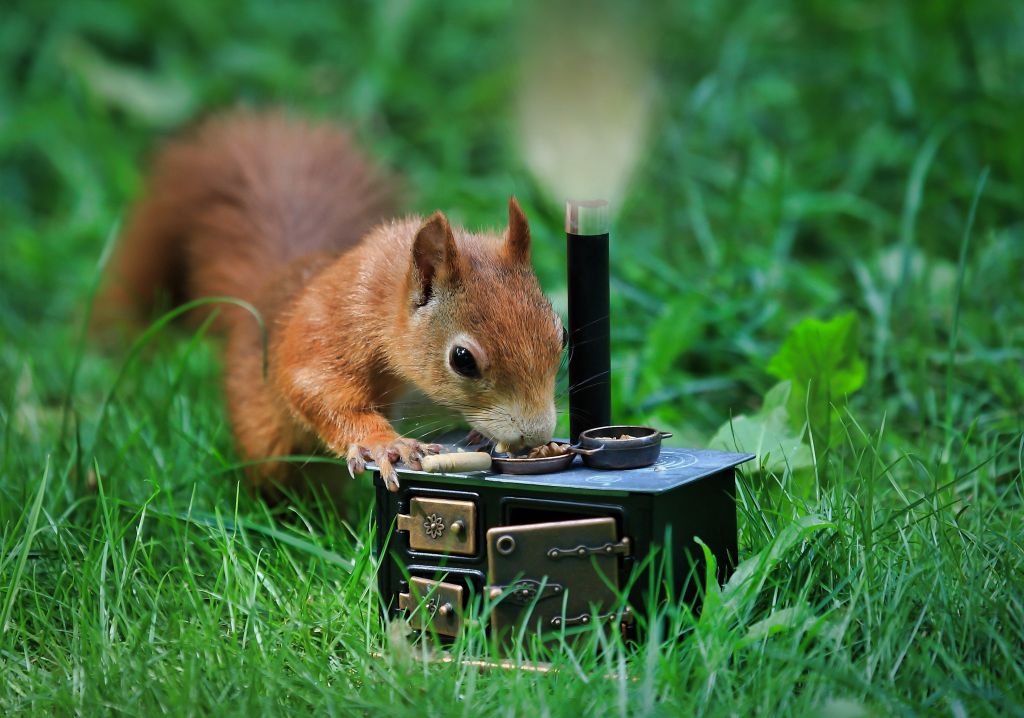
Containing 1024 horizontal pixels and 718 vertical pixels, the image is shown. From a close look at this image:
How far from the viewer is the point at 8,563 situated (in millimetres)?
1703

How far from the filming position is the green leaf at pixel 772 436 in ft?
6.09

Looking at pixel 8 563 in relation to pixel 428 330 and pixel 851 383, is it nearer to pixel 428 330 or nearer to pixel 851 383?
pixel 428 330

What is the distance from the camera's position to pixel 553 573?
1.53 metres

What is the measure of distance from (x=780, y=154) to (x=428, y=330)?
192 centimetres

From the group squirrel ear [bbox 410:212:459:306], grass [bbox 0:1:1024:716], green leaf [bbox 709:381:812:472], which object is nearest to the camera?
grass [bbox 0:1:1024:716]

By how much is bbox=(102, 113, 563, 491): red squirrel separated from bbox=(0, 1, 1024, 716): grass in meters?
0.15

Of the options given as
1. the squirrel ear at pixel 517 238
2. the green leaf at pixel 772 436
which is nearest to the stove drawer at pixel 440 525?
the squirrel ear at pixel 517 238

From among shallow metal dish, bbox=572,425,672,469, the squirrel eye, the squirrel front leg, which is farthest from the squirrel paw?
shallow metal dish, bbox=572,425,672,469

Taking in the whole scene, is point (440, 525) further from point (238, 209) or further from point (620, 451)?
point (238, 209)

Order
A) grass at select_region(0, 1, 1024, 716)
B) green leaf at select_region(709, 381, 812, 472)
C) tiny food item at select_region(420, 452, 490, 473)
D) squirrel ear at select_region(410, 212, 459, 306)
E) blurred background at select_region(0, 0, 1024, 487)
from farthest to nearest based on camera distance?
blurred background at select_region(0, 0, 1024, 487), green leaf at select_region(709, 381, 812, 472), squirrel ear at select_region(410, 212, 459, 306), tiny food item at select_region(420, 452, 490, 473), grass at select_region(0, 1, 1024, 716)

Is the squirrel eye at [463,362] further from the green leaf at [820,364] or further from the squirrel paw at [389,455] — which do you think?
the green leaf at [820,364]

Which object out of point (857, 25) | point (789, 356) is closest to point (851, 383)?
point (789, 356)

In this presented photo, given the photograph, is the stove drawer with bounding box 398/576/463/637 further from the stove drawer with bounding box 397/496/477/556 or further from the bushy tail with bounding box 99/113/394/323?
the bushy tail with bounding box 99/113/394/323

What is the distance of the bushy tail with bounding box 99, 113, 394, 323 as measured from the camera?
2.46m
